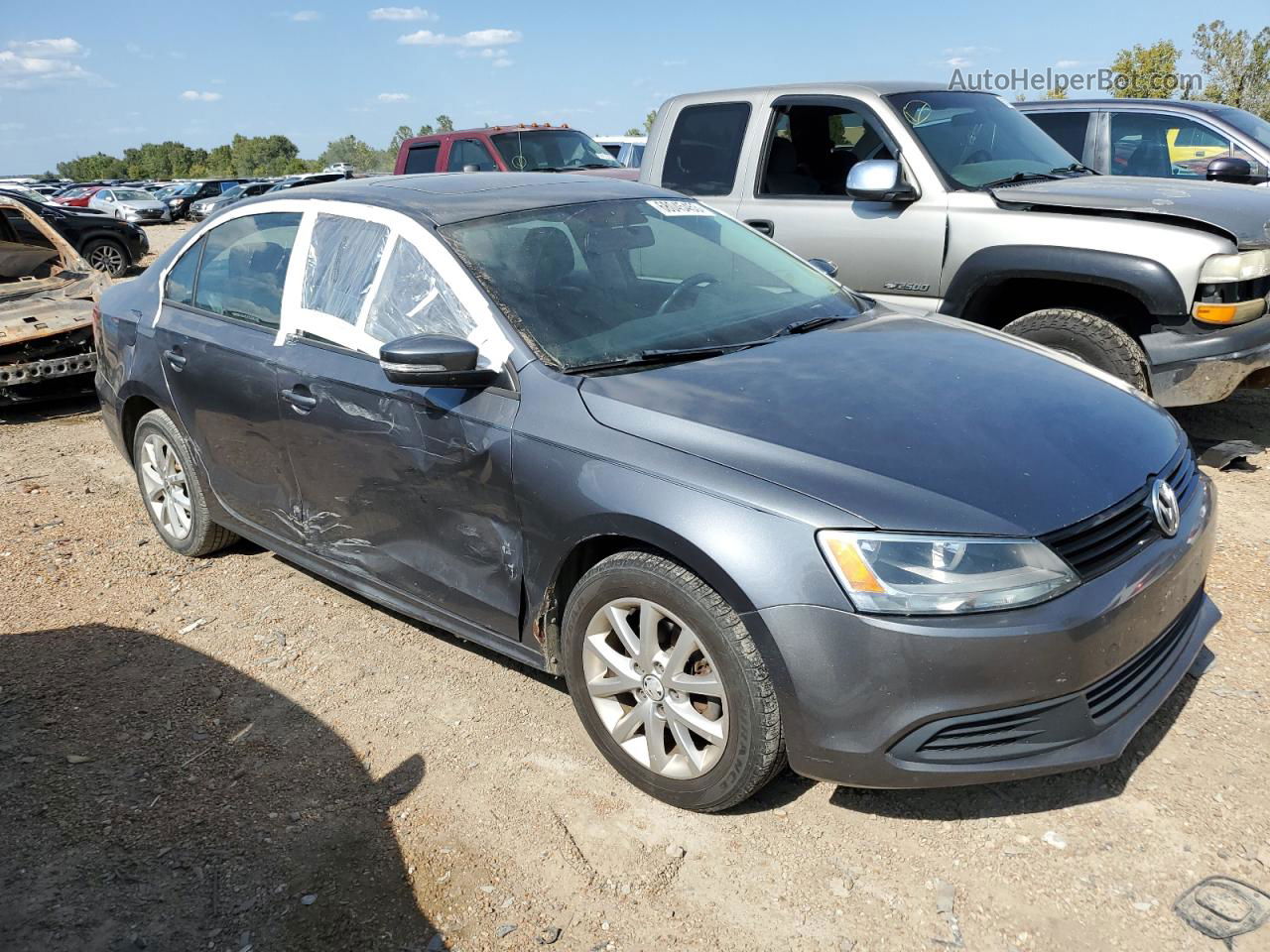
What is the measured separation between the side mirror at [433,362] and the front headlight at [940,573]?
127 centimetres

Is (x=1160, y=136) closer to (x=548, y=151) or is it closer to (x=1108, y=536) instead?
(x=1108, y=536)

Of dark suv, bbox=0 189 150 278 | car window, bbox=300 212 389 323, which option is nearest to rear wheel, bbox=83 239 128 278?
dark suv, bbox=0 189 150 278

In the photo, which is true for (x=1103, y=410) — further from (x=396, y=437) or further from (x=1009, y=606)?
(x=396, y=437)

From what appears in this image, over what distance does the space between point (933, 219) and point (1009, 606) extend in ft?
12.2

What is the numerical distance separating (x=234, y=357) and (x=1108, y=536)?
3.19 meters

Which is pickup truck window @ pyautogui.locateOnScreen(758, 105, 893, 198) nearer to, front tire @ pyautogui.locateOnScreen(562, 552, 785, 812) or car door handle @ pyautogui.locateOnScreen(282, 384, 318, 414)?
car door handle @ pyautogui.locateOnScreen(282, 384, 318, 414)

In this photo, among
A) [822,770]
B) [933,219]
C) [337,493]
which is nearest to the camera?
[822,770]

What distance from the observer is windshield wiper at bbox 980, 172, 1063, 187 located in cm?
578

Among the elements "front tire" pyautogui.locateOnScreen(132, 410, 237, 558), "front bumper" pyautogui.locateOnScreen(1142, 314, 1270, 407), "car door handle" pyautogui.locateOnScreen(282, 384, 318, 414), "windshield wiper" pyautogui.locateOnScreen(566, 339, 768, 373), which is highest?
"windshield wiper" pyautogui.locateOnScreen(566, 339, 768, 373)

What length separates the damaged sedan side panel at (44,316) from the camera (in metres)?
7.52

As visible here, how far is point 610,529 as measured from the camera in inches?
109

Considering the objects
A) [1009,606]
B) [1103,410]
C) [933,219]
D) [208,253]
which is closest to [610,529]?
[1009,606]

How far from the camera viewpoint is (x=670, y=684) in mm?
2783

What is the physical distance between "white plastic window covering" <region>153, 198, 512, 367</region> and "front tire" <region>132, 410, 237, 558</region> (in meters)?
1.06
